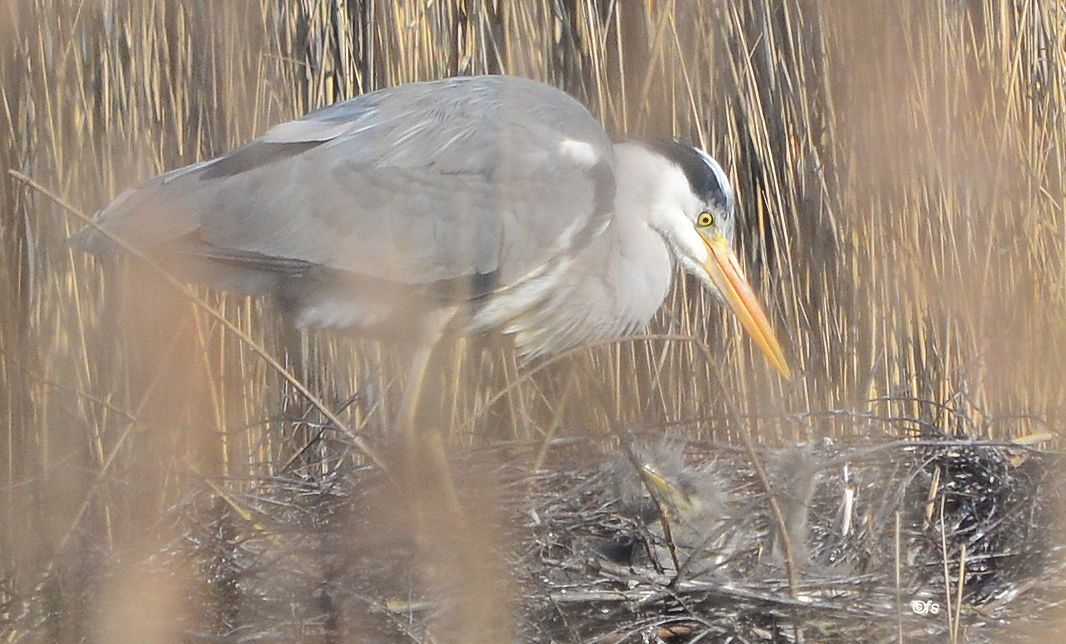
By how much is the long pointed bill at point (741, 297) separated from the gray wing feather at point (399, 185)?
0.20 m

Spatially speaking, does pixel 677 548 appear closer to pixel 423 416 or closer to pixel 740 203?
pixel 423 416

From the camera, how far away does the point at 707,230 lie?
1931 mm

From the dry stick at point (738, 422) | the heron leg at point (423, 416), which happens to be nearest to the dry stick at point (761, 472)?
the dry stick at point (738, 422)

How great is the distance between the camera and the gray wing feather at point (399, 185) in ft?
5.77

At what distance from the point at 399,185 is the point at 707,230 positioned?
19.5 inches

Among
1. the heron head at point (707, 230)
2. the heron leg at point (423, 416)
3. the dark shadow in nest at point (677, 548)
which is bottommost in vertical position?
the dark shadow in nest at point (677, 548)

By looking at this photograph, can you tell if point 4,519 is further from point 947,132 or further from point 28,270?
point 947,132

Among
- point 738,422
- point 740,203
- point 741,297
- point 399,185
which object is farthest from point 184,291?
point 740,203

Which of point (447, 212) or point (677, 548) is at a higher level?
point (447, 212)

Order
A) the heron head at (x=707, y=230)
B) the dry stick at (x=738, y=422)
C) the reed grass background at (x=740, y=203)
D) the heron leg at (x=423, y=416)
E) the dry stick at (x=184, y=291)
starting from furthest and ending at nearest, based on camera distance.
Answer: the heron head at (x=707, y=230) → the reed grass background at (x=740, y=203) → the heron leg at (x=423, y=416) → the dry stick at (x=738, y=422) → the dry stick at (x=184, y=291)

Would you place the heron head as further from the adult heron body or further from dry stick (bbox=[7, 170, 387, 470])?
dry stick (bbox=[7, 170, 387, 470])

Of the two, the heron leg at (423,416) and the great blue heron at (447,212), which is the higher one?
the great blue heron at (447,212)

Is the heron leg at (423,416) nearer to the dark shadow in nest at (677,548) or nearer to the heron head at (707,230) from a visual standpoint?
the dark shadow in nest at (677,548)

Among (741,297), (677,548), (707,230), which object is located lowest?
(677,548)
